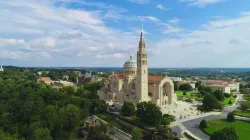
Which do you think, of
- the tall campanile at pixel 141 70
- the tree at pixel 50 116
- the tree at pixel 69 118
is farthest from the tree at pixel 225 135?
the tall campanile at pixel 141 70

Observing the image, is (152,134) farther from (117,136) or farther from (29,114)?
(29,114)

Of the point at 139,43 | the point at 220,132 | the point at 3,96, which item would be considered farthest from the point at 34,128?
the point at 139,43

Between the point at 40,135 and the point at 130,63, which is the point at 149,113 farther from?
the point at 130,63

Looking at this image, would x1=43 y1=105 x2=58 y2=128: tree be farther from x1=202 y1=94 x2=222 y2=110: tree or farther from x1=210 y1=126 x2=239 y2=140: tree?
x1=202 y1=94 x2=222 y2=110: tree

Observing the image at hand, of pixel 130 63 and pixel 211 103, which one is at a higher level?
pixel 130 63

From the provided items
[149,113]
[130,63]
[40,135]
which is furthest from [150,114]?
[130,63]
